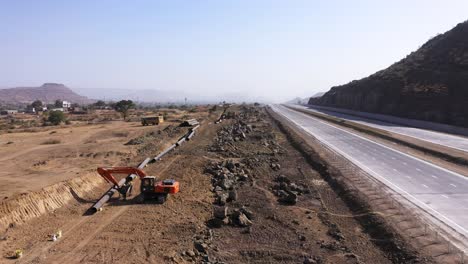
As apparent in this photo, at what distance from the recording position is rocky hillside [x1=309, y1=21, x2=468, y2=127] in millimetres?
74625

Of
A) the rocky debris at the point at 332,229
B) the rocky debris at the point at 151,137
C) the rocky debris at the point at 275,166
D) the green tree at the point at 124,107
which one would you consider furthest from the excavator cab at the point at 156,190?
the green tree at the point at 124,107

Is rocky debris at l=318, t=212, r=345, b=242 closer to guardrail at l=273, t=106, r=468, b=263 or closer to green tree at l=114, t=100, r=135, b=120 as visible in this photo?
guardrail at l=273, t=106, r=468, b=263

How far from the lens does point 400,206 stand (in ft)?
78.5

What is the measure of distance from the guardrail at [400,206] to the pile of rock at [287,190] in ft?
11.0

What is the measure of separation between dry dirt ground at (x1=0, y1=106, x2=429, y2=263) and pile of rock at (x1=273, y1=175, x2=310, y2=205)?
0.20ft

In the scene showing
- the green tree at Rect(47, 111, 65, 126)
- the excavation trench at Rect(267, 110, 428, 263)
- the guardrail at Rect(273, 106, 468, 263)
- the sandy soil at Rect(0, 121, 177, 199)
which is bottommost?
the green tree at Rect(47, 111, 65, 126)

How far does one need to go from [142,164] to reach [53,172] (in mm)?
6457

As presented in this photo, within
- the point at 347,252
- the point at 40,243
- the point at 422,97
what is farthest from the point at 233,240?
the point at 422,97

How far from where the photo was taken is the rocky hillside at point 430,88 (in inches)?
2938

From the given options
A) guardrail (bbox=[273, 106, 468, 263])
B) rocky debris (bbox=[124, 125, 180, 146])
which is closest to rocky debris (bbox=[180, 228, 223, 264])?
guardrail (bbox=[273, 106, 468, 263])

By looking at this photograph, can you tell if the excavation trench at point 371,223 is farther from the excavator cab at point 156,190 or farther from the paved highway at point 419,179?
the excavator cab at point 156,190

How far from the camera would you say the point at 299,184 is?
31516 millimetres

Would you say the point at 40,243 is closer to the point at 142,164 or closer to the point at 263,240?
the point at 263,240

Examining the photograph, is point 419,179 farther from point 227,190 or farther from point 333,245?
point 333,245
